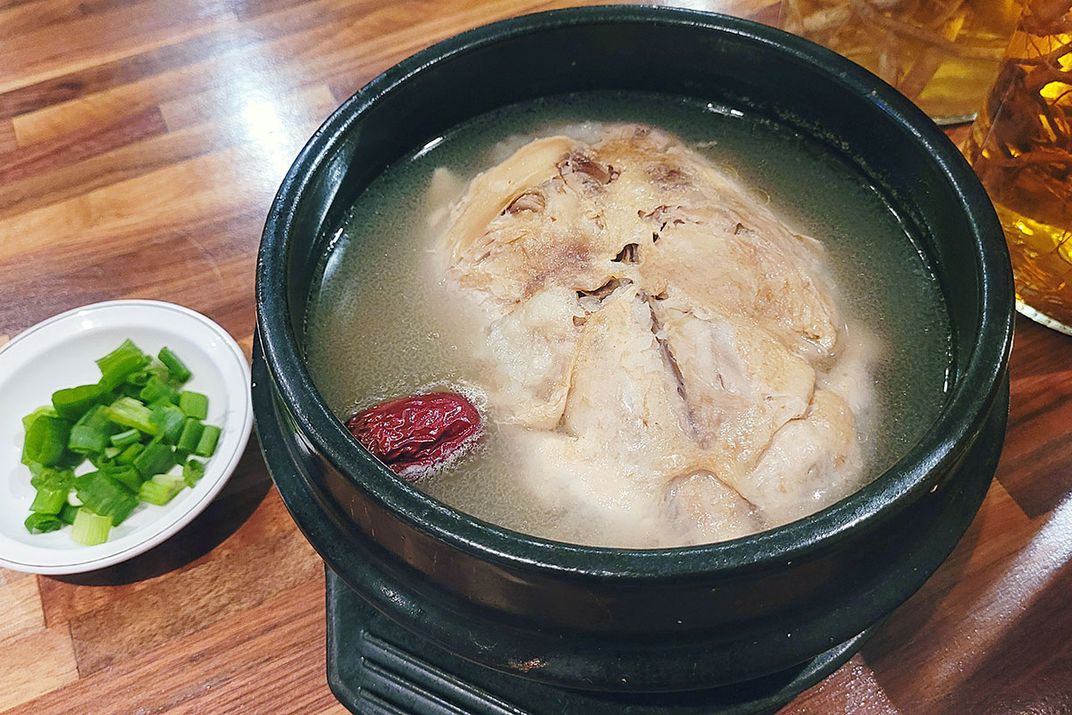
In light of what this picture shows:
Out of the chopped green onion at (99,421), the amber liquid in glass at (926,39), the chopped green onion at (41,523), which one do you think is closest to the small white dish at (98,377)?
the chopped green onion at (41,523)

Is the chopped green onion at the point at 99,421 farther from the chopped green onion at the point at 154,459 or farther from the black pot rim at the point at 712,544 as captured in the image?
the black pot rim at the point at 712,544

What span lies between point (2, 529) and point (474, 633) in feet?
2.55

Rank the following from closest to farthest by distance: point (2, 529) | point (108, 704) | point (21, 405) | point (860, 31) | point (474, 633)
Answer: point (474, 633)
point (108, 704)
point (2, 529)
point (21, 405)
point (860, 31)

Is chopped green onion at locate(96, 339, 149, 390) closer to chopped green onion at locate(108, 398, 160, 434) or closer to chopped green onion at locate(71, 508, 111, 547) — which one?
chopped green onion at locate(108, 398, 160, 434)

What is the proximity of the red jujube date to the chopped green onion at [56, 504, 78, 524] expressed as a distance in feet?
1.70

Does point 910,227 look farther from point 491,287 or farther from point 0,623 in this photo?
point 0,623

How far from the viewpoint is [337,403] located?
1.17 meters

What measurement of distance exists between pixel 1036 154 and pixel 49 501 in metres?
1.51

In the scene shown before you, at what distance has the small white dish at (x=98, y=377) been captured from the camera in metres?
1.34

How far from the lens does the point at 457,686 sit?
1161mm

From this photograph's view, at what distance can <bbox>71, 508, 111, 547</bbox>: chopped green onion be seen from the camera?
4.33ft

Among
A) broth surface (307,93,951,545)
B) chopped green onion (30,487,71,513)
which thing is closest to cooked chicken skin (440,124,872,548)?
broth surface (307,93,951,545)

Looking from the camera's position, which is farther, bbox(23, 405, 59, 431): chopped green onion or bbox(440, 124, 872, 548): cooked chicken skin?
bbox(23, 405, 59, 431): chopped green onion

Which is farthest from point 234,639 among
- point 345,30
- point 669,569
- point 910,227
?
point 345,30
